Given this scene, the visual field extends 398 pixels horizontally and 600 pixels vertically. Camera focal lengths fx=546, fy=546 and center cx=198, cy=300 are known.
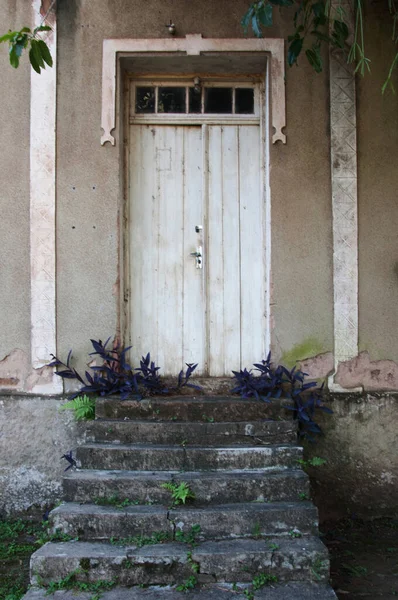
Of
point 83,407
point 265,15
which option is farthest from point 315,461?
point 265,15

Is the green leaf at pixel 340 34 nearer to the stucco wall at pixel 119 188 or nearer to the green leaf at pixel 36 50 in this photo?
the stucco wall at pixel 119 188

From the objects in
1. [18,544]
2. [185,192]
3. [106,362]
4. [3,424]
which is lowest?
[18,544]

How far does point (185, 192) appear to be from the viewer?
16.2 ft

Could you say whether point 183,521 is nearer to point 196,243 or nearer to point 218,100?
point 196,243

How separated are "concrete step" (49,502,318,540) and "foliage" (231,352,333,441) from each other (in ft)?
3.10

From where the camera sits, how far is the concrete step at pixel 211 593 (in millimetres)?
3020

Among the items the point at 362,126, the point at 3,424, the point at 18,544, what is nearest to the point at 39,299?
the point at 3,424

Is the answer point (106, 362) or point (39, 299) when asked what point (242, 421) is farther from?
point (39, 299)

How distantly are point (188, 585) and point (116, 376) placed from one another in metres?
1.77

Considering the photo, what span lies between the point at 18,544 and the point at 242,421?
1931 mm

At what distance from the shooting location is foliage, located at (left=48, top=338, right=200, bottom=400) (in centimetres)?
442

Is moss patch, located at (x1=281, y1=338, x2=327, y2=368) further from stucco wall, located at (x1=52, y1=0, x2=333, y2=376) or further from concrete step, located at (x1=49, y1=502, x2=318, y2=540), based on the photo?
concrete step, located at (x1=49, y1=502, x2=318, y2=540)

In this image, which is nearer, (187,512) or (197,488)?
(187,512)

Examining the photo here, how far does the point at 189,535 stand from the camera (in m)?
3.39
